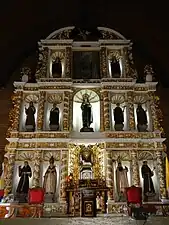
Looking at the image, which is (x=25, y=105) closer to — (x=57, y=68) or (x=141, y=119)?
(x=57, y=68)

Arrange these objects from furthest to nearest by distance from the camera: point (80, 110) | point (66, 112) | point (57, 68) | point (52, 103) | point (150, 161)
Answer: point (57, 68), point (80, 110), point (52, 103), point (66, 112), point (150, 161)

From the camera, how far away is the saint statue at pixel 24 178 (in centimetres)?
1025

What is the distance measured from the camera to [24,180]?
1039 centimetres

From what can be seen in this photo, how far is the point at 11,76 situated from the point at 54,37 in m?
2.42

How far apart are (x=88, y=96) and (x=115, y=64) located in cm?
188

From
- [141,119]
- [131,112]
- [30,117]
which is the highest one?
[131,112]

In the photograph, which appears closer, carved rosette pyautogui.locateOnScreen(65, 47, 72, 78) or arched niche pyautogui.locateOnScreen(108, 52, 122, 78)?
carved rosette pyautogui.locateOnScreen(65, 47, 72, 78)

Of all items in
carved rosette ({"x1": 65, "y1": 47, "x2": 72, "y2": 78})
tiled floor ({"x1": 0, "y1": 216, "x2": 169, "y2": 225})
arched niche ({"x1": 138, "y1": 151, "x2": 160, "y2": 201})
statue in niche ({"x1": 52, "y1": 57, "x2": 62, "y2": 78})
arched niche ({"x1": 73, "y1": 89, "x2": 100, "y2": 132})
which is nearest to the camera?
tiled floor ({"x1": 0, "y1": 216, "x2": 169, "y2": 225})

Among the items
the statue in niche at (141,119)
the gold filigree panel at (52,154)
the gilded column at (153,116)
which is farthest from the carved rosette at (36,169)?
→ the gilded column at (153,116)

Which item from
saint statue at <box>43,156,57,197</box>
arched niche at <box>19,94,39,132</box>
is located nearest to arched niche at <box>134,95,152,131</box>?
saint statue at <box>43,156,57,197</box>

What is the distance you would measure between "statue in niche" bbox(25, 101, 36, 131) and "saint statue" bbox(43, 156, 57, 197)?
158cm

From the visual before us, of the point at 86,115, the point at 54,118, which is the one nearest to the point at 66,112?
the point at 54,118

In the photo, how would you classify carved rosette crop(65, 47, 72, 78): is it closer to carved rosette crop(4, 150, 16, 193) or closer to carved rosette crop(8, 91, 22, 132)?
carved rosette crop(8, 91, 22, 132)

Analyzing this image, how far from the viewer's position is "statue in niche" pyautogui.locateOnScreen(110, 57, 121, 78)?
12.5 metres
